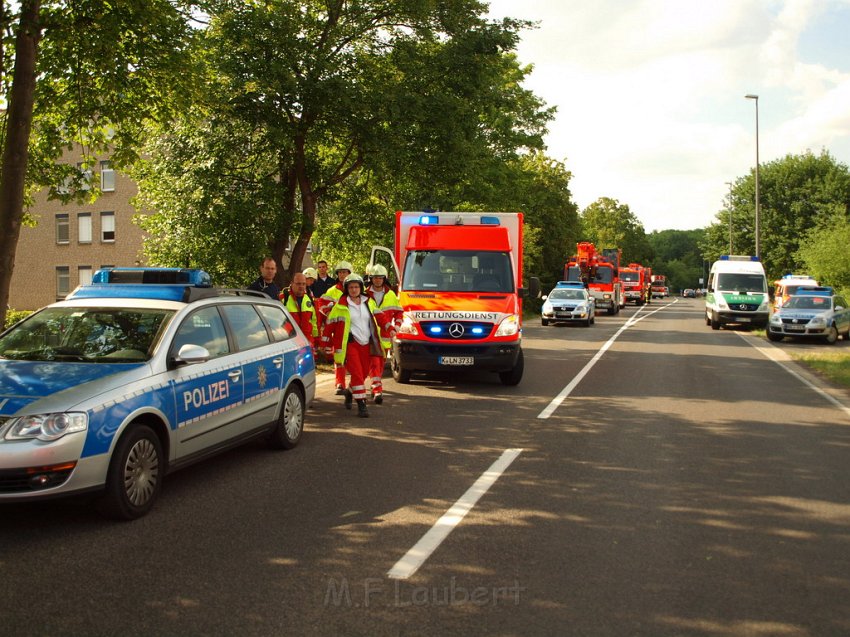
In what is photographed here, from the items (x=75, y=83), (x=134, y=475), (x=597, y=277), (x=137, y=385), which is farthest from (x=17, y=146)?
(x=597, y=277)

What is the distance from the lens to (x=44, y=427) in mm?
4918

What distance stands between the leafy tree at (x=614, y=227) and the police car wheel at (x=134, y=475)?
97.4m

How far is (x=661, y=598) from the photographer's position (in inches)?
162

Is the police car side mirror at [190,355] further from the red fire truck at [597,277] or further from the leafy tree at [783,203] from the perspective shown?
the leafy tree at [783,203]

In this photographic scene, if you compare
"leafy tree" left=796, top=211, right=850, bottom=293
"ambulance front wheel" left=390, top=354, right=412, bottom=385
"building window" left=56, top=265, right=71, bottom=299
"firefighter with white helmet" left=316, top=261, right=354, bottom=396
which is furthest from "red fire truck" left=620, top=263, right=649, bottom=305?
"firefighter with white helmet" left=316, top=261, right=354, bottom=396

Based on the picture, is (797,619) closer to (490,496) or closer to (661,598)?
(661,598)

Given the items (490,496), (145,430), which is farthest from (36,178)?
(490,496)

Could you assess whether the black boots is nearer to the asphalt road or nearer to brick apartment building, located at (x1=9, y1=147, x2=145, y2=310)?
the asphalt road

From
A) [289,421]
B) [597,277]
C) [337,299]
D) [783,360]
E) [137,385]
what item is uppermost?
[597,277]

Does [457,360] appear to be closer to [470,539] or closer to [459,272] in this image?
[459,272]

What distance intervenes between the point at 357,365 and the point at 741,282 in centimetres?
2266

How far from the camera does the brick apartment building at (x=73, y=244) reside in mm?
43531

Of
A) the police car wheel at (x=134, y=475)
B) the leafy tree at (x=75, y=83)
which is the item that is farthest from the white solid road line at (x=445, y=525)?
the leafy tree at (x=75, y=83)

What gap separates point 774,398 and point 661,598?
27.9 feet
